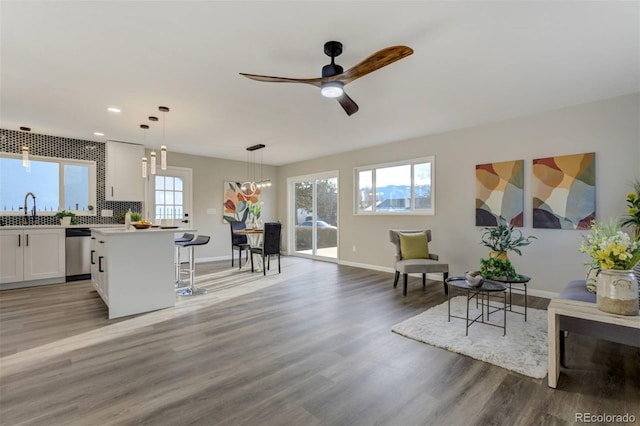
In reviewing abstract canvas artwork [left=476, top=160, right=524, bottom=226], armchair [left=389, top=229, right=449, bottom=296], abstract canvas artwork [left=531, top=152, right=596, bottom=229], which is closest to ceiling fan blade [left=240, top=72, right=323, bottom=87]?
armchair [left=389, top=229, right=449, bottom=296]

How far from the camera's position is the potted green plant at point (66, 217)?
5262 mm

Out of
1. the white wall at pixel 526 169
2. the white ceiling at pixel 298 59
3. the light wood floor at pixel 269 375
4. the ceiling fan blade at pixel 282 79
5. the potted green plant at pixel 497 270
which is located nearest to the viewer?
the light wood floor at pixel 269 375

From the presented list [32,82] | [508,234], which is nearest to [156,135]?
[32,82]

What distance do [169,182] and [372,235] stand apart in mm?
4769

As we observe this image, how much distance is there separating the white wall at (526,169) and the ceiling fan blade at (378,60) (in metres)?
3.26

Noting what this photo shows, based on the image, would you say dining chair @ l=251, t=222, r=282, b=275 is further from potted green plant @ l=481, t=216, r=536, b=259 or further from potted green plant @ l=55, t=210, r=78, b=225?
potted green plant @ l=481, t=216, r=536, b=259

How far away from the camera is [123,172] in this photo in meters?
5.89

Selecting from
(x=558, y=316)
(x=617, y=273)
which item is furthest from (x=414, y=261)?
(x=617, y=273)

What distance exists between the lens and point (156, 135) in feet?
17.6

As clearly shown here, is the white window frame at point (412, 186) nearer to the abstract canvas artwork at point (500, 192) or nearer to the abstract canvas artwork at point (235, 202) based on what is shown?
the abstract canvas artwork at point (500, 192)

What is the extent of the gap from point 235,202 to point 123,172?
2615mm

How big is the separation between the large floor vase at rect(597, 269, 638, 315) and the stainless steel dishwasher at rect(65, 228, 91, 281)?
6.96 meters

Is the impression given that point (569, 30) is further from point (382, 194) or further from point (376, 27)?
point (382, 194)

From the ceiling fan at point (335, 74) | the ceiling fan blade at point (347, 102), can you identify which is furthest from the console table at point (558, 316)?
the ceiling fan blade at point (347, 102)
